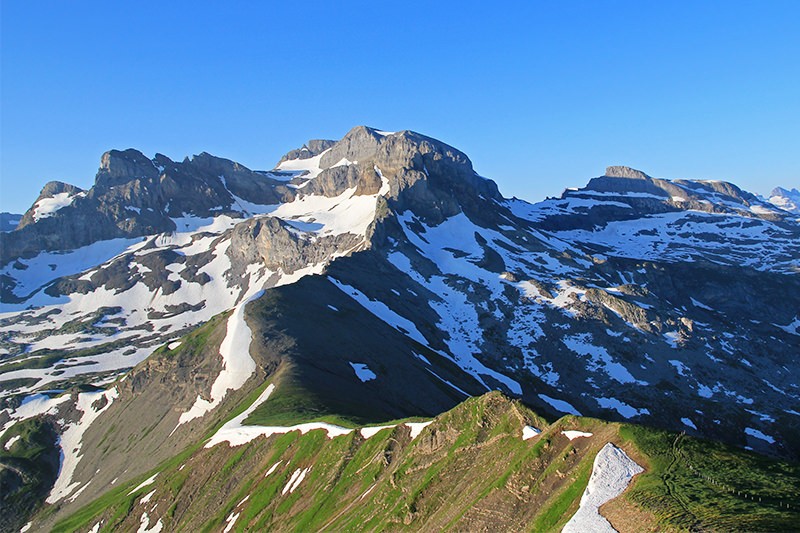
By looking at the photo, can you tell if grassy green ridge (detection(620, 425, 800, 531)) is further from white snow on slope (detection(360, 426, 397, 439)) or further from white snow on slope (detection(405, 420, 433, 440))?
white snow on slope (detection(360, 426, 397, 439))

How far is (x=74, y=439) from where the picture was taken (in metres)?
124

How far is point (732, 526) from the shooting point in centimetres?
2292

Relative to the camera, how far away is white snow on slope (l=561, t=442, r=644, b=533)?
26.6 m

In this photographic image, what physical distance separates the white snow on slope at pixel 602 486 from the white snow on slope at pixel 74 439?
10216 cm

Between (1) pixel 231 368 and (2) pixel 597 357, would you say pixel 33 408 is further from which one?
(2) pixel 597 357

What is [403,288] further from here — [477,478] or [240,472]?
A: [477,478]

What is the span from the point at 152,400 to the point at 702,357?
12776 centimetres

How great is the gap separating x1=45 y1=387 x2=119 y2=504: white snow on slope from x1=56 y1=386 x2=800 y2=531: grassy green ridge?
3831 cm

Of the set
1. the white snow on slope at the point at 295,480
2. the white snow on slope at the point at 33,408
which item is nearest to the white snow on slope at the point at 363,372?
the white snow on slope at the point at 295,480

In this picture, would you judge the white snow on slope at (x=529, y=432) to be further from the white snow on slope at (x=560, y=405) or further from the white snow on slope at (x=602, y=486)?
the white snow on slope at (x=560, y=405)

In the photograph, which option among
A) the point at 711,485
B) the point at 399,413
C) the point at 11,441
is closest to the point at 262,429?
the point at 399,413

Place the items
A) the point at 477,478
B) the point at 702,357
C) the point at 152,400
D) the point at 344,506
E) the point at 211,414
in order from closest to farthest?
the point at 477,478
the point at 344,506
the point at 211,414
the point at 152,400
the point at 702,357

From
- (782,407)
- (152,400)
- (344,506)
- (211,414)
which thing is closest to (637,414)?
(782,407)

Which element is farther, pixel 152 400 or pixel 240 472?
pixel 152 400
